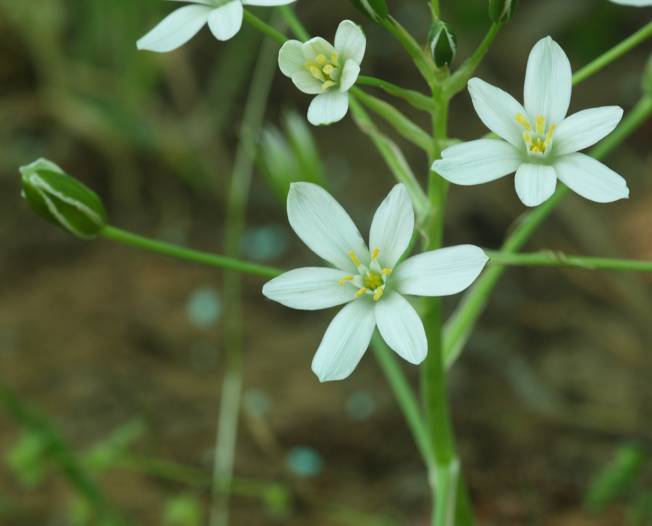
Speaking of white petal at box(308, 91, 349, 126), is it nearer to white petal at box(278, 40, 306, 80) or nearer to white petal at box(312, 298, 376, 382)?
white petal at box(278, 40, 306, 80)

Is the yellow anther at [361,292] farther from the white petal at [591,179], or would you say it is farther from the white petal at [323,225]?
the white petal at [591,179]

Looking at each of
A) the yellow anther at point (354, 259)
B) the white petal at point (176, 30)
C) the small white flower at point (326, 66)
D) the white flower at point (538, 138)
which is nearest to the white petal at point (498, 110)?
the white flower at point (538, 138)

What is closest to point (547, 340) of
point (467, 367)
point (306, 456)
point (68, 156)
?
point (467, 367)

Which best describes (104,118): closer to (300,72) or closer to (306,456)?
(306,456)

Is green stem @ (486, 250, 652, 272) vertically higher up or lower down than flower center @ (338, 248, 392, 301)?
higher up

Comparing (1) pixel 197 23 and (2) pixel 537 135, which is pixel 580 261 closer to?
(2) pixel 537 135

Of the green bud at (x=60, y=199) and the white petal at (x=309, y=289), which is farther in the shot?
the green bud at (x=60, y=199)

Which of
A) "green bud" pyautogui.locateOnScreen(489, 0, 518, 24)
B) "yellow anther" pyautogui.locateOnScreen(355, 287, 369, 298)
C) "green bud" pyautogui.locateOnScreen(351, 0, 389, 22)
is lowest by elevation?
"yellow anther" pyautogui.locateOnScreen(355, 287, 369, 298)

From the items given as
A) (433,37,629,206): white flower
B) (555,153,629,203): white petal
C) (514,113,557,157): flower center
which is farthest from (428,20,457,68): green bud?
(555,153,629,203): white petal
